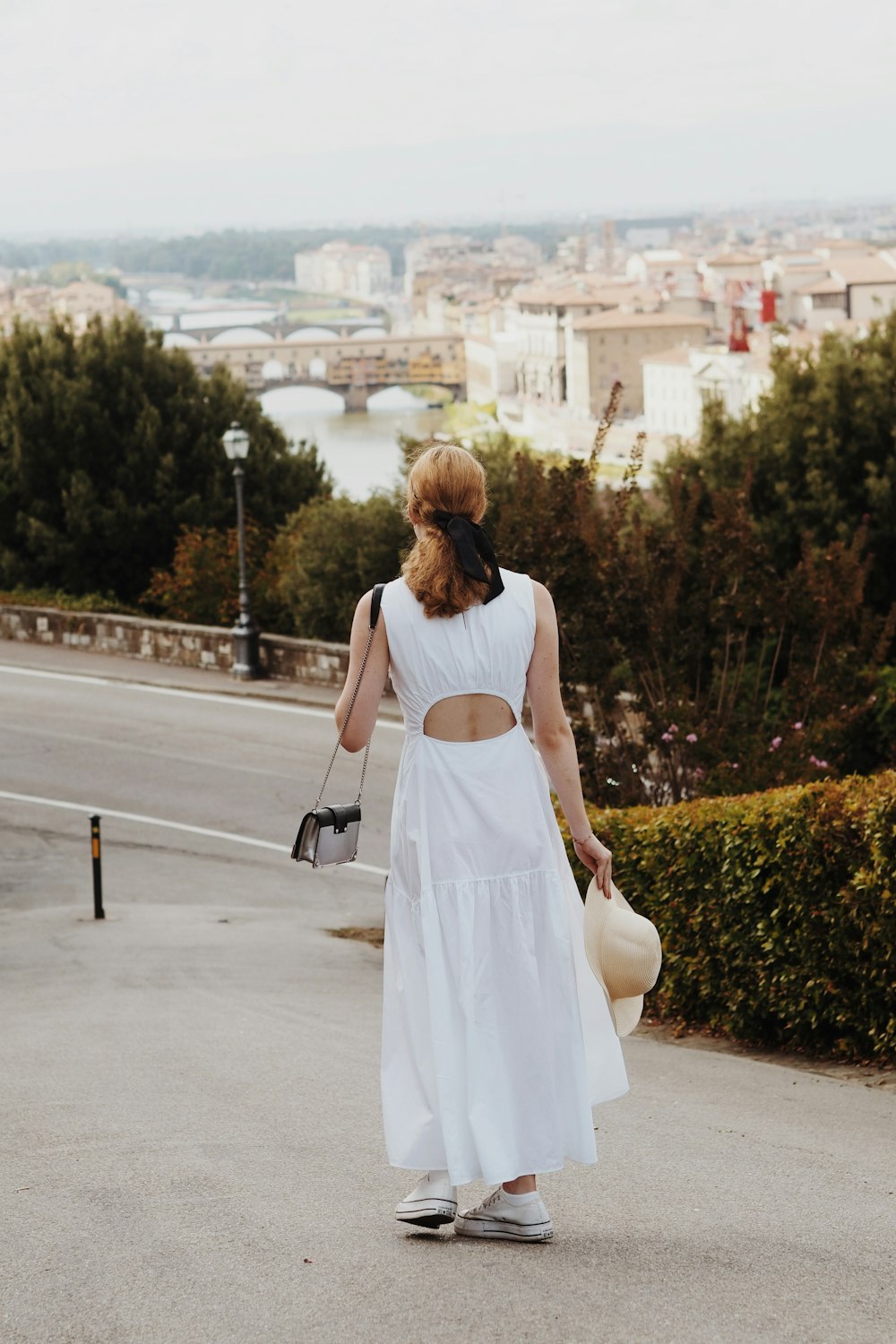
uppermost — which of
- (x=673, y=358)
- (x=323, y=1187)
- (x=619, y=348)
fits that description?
(x=619, y=348)

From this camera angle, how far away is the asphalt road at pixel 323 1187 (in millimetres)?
3525

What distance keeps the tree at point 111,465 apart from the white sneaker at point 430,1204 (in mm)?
29508

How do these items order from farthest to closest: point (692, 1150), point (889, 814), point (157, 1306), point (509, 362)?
point (509, 362)
point (889, 814)
point (692, 1150)
point (157, 1306)

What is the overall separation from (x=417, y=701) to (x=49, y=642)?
2518cm

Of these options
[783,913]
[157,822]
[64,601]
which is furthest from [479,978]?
[64,601]

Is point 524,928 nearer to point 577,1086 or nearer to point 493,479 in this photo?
point 577,1086

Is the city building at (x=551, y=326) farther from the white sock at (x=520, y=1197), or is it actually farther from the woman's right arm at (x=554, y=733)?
the white sock at (x=520, y=1197)

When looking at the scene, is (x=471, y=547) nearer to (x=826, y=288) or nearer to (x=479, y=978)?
(x=479, y=978)

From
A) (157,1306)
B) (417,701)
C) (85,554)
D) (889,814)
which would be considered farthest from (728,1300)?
(85,554)

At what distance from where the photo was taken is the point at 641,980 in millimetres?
4273

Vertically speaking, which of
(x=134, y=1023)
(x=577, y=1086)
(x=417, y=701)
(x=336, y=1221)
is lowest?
(x=134, y=1023)

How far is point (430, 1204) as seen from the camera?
406 centimetres

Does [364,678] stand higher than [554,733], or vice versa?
[364,678]

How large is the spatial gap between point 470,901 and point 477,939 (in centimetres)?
9
